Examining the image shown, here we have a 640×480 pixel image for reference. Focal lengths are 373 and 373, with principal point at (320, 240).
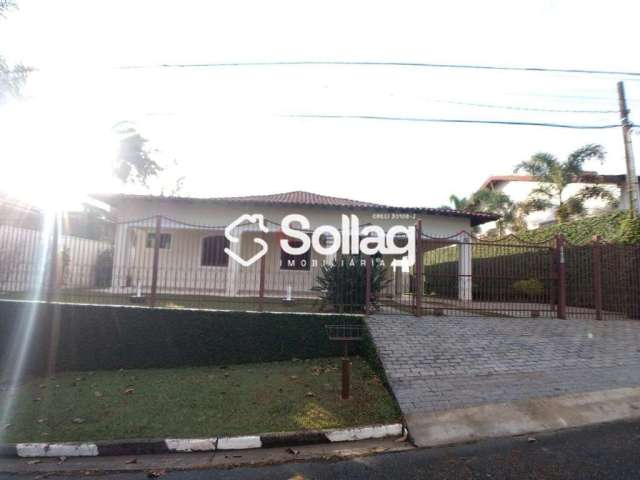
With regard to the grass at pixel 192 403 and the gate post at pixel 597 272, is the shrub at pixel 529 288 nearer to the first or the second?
the gate post at pixel 597 272

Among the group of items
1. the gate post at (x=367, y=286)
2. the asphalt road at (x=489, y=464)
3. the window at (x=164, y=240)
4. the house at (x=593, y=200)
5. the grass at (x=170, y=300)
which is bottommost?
the asphalt road at (x=489, y=464)

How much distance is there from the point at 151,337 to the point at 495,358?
18.6 feet

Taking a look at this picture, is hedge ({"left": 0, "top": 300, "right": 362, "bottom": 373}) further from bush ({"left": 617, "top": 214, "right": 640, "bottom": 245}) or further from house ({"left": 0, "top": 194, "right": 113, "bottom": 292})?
bush ({"left": 617, "top": 214, "right": 640, "bottom": 245})

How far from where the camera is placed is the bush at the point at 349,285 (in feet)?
24.9

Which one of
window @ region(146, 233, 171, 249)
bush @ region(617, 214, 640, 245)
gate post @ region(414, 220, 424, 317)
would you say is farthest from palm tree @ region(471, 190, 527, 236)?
window @ region(146, 233, 171, 249)

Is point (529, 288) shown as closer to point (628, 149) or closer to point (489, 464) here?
point (628, 149)

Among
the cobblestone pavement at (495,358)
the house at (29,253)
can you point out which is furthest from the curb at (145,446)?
the house at (29,253)

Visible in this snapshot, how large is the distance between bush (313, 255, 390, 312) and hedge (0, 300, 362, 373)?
3.91ft

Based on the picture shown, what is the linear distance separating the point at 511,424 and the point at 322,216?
31.6 ft

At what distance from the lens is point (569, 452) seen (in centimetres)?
339

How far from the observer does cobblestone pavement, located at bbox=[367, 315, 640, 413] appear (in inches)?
186

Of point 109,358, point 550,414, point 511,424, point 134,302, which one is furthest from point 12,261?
point 550,414

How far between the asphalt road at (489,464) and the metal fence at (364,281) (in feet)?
12.5

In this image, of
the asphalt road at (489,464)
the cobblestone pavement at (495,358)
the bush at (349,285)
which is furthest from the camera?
the bush at (349,285)
